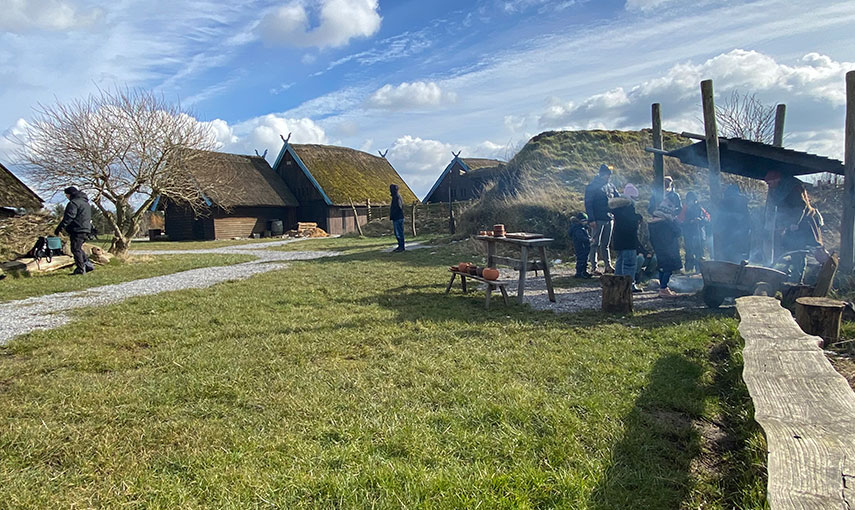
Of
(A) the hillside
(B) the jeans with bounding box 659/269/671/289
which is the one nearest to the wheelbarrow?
(B) the jeans with bounding box 659/269/671/289

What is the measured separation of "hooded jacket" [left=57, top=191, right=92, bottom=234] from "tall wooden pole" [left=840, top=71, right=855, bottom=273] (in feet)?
48.1

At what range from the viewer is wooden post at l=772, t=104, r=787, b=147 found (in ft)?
31.4

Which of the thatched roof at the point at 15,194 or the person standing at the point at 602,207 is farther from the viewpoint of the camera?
the thatched roof at the point at 15,194

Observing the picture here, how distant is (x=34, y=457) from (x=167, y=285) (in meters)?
7.08

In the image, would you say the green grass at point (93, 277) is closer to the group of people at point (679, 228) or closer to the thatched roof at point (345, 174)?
the group of people at point (679, 228)

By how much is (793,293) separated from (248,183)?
3127cm

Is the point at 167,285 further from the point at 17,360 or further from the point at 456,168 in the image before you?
the point at 456,168

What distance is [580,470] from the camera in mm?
2561

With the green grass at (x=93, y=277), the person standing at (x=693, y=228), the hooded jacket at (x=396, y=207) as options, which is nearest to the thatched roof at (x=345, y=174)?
the hooded jacket at (x=396, y=207)

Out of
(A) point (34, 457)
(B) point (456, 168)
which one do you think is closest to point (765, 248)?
(A) point (34, 457)

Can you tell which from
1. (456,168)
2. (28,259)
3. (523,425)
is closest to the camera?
(523,425)

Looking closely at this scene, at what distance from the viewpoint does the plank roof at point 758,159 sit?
23.7ft

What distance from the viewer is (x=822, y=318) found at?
464 cm

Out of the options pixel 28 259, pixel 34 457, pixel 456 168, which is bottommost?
pixel 34 457
